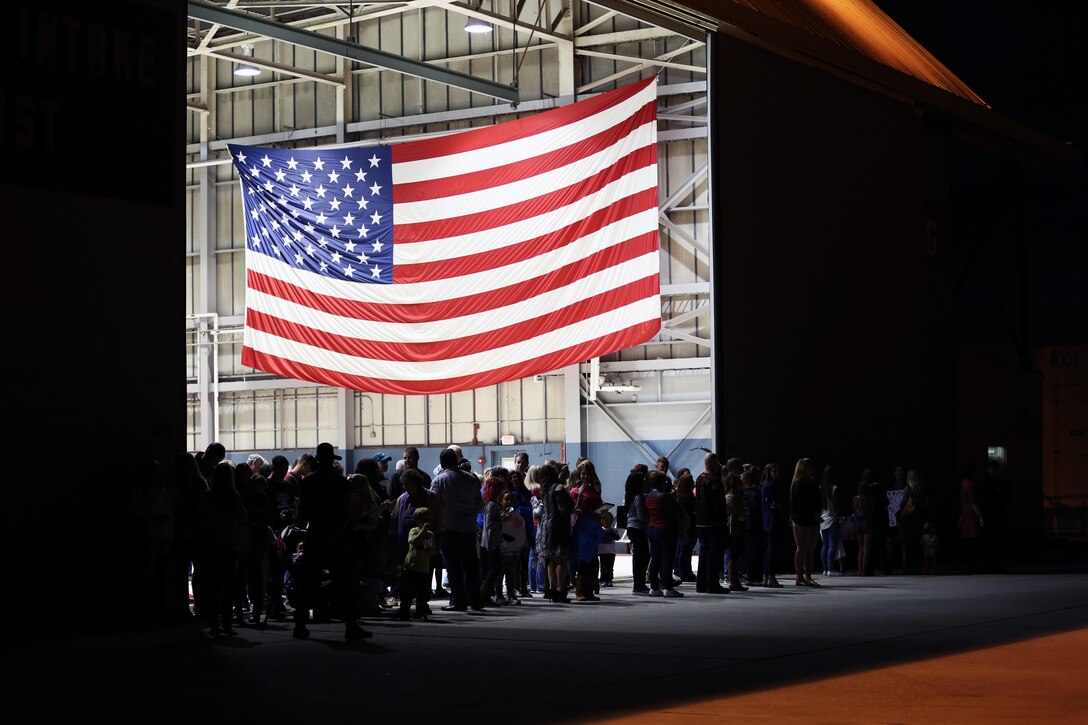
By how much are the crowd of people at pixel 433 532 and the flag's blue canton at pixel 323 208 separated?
7537mm

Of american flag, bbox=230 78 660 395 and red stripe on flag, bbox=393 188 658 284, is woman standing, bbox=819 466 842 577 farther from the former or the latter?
red stripe on flag, bbox=393 188 658 284

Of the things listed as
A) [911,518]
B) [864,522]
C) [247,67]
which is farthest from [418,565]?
[247,67]

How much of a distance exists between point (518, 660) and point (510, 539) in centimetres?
555

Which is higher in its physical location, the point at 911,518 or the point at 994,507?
the point at 994,507

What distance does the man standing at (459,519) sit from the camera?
1476cm

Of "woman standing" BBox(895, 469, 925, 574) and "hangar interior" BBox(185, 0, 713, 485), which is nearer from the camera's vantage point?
"woman standing" BBox(895, 469, 925, 574)

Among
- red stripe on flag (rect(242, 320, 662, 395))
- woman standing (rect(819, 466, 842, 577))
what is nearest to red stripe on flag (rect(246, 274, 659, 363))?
red stripe on flag (rect(242, 320, 662, 395))

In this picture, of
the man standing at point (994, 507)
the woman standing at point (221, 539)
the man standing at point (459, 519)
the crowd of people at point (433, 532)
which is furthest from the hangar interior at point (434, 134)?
the woman standing at point (221, 539)

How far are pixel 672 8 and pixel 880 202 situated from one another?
7.96m

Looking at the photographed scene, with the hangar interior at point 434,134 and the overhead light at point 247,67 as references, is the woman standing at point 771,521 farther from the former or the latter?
the overhead light at point 247,67

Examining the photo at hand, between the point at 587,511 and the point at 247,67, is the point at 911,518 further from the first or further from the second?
the point at 247,67

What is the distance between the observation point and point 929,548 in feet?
71.5

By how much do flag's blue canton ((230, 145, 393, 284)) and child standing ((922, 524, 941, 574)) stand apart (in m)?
9.92

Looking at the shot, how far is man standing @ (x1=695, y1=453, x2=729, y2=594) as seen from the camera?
1723cm
